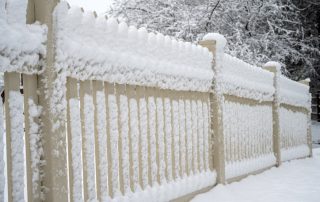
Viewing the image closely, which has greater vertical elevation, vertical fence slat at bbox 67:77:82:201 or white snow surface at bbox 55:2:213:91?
white snow surface at bbox 55:2:213:91

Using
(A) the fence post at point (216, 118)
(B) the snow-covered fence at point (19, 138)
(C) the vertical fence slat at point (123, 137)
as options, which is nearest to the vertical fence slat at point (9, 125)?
(B) the snow-covered fence at point (19, 138)

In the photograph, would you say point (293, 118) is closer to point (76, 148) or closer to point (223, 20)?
point (76, 148)

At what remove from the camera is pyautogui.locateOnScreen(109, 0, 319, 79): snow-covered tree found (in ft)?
50.6

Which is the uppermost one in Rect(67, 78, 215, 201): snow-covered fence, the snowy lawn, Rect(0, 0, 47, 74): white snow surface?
Rect(0, 0, 47, 74): white snow surface

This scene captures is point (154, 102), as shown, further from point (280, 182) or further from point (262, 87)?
point (262, 87)

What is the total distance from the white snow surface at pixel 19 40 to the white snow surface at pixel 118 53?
0.14 m

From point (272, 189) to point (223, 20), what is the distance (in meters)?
12.0

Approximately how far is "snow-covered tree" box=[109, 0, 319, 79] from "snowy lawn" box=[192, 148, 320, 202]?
892 centimetres

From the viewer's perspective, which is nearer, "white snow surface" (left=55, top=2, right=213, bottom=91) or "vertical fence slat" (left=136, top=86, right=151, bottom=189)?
"white snow surface" (left=55, top=2, right=213, bottom=91)

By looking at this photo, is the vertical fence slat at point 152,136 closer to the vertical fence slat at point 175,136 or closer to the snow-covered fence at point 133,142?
the snow-covered fence at point 133,142

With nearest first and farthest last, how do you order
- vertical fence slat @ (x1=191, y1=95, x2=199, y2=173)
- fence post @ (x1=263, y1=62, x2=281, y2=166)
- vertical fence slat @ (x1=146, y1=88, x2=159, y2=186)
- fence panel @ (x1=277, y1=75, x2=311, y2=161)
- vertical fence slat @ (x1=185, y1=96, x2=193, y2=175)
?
vertical fence slat @ (x1=146, y1=88, x2=159, y2=186) → vertical fence slat @ (x1=185, y1=96, x2=193, y2=175) → vertical fence slat @ (x1=191, y1=95, x2=199, y2=173) → fence post @ (x1=263, y1=62, x2=281, y2=166) → fence panel @ (x1=277, y1=75, x2=311, y2=161)

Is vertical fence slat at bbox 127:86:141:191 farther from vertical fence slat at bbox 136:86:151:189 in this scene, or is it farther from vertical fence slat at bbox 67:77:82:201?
vertical fence slat at bbox 67:77:82:201

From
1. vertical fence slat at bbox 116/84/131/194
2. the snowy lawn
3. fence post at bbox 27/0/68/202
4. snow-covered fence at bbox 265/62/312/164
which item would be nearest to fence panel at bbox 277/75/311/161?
snow-covered fence at bbox 265/62/312/164

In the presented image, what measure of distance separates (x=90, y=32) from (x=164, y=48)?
1.10m
